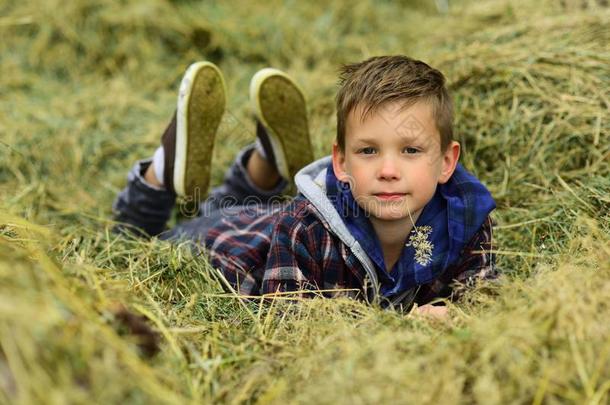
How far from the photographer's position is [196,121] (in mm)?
2883

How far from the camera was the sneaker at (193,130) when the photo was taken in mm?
2832

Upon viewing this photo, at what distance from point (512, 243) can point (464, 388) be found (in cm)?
132

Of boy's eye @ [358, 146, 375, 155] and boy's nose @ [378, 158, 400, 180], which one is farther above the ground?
boy's eye @ [358, 146, 375, 155]

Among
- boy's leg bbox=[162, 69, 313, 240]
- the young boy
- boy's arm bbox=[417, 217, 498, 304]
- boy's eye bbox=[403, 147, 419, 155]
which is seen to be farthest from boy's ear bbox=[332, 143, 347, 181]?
boy's leg bbox=[162, 69, 313, 240]

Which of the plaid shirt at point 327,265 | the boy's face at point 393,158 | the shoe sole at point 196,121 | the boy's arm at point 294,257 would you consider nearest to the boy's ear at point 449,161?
the boy's face at point 393,158

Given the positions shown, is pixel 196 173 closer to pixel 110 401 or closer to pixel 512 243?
Answer: pixel 512 243

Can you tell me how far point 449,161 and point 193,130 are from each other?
3.80 feet

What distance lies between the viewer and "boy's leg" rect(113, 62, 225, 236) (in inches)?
112

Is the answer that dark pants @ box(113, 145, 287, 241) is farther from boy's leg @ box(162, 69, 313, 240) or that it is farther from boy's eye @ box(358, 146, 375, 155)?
boy's eye @ box(358, 146, 375, 155)

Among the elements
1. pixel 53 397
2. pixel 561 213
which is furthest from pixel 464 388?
pixel 561 213

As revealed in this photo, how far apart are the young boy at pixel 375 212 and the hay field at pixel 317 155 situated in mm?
207

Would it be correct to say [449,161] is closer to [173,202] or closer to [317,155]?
[317,155]

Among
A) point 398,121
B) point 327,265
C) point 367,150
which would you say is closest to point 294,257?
point 327,265

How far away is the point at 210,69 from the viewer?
2.89 m
